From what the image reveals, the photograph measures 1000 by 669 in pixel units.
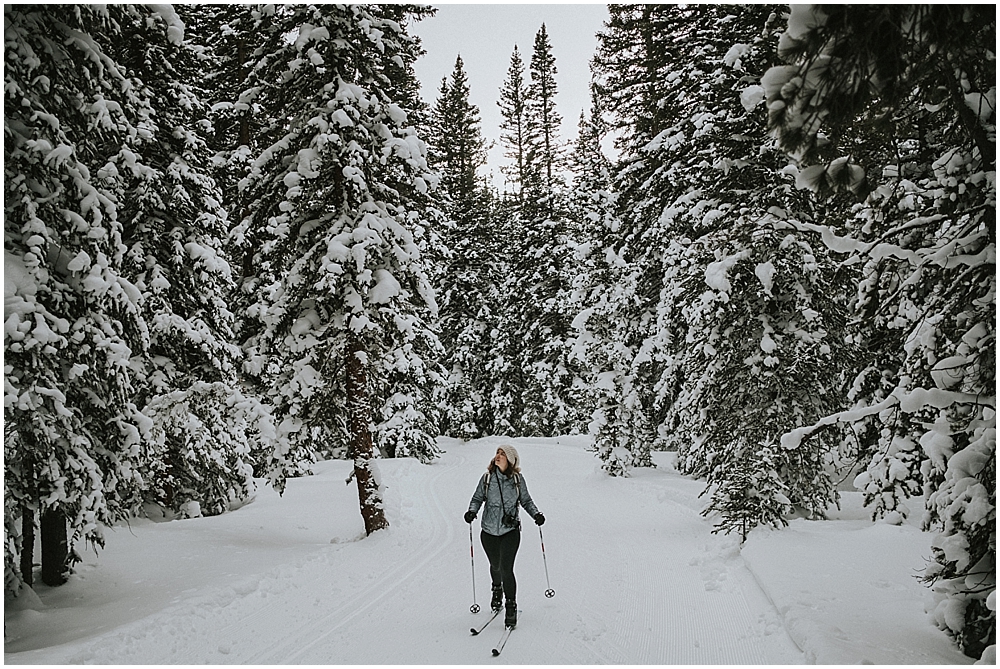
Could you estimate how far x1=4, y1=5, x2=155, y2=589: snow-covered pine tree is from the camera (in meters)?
6.72

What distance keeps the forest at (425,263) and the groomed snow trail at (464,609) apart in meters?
1.44

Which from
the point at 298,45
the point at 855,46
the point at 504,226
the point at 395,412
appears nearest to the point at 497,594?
the point at 855,46

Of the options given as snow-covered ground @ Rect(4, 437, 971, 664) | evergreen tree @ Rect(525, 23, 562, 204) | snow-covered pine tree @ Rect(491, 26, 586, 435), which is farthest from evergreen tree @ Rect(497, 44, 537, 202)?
snow-covered ground @ Rect(4, 437, 971, 664)

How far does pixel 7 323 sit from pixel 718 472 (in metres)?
11.2

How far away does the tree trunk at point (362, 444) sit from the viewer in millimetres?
12984

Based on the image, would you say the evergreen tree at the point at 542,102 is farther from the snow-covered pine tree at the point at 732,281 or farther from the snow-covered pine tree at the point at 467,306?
the snow-covered pine tree at the point at 732,281

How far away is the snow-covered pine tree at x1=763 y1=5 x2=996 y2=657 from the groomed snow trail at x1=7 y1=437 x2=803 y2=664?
2.12 meters

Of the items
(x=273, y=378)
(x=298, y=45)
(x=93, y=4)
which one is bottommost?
(x=273, y=378)

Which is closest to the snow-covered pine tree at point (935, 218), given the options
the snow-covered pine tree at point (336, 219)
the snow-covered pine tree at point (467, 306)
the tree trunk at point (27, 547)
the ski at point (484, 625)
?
the ski at point (484, 625)

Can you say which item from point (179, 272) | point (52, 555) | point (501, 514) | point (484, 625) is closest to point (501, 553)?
point (501, 514)

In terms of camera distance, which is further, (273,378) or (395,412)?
(395,412)

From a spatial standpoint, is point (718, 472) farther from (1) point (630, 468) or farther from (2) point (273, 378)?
(2) point (273, 378)

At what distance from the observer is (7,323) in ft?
21.1

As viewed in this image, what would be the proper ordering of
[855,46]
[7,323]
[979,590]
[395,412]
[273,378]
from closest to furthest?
[855,46] < [979,590] < [7,323] < [273,378] < [395,412]
